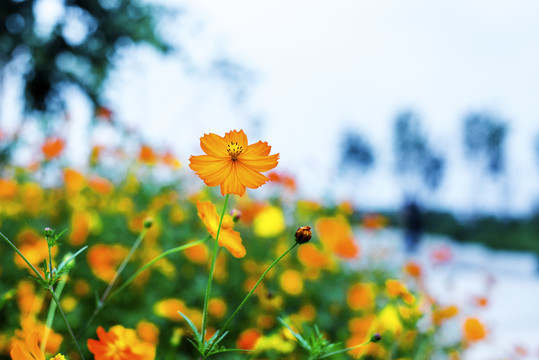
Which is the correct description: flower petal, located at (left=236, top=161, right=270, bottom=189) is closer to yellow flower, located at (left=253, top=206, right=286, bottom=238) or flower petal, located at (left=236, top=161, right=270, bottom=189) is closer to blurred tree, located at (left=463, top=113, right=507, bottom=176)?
yellow flower, located at (left=253, top=206, right=286, bottom=238)

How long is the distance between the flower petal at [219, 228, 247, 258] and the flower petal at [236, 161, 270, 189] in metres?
0.08

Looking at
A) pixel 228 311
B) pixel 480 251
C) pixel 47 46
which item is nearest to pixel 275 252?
pixel 228 311

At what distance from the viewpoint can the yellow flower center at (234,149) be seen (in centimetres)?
45

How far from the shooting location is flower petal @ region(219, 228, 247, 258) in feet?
1.57

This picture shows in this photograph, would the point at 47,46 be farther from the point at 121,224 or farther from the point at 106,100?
the point at 121,224

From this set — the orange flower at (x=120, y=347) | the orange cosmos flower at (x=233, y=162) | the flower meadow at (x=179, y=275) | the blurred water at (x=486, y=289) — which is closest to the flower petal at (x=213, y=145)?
the orange cosmos flower at (x=233, y=162)

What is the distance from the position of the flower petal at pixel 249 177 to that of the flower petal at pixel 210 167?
0.04 feet

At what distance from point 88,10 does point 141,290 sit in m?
7.90

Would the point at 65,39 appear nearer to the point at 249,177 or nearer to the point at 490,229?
the point at 249,177

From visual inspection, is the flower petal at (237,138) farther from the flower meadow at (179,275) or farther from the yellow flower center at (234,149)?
the flower meadow at (179,275)

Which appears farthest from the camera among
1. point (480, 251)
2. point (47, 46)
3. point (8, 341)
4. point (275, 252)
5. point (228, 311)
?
point (480, 251)

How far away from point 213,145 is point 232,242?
0.11 m

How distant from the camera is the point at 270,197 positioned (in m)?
3.19

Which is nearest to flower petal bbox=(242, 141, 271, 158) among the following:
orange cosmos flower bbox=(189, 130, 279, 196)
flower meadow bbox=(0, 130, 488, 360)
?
orange cosmos flower bbox=(189, 130, 279, 196)
